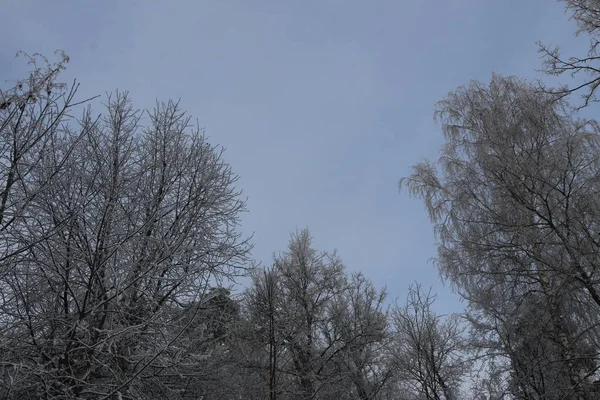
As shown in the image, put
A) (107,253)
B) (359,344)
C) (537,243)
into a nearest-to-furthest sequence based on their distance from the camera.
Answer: (107,253)
(537,243)
(359,344)

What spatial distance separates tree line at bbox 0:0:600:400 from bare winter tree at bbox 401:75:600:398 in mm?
42

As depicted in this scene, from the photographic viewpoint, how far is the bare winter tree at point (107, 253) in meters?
3.16

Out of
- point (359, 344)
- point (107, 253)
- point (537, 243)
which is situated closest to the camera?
point (107, 253)

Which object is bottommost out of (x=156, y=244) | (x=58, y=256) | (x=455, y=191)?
(x=58, y=256)

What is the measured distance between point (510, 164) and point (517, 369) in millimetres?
2798

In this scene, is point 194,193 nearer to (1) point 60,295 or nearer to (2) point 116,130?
(2) point 116,130

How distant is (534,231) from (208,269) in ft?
13.8

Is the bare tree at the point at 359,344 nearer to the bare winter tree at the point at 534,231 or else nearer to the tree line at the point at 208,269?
the tree line at the point at 208,269

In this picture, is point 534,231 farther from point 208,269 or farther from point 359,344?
point 359,344

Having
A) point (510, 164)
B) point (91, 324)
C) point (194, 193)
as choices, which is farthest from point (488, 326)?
point (91, 324)

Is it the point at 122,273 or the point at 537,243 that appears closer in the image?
the point at 122,273

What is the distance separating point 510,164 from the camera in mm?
5801

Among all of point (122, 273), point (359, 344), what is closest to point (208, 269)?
point (122, 273)

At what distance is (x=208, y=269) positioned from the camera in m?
4.70
